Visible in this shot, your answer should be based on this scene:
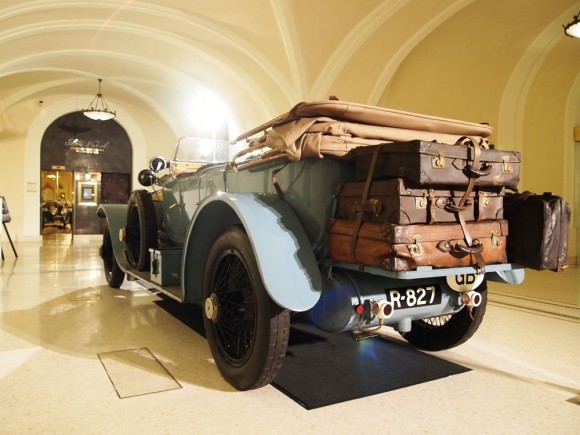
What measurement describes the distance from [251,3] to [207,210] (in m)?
7.29

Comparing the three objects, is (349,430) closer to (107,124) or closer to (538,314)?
(538,314)

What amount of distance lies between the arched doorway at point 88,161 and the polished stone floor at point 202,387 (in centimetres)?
1326

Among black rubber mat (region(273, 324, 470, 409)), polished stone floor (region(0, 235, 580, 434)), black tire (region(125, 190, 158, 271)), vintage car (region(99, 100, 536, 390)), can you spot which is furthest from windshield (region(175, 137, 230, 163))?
black rubber mat (region(273, 324, 470, 409))

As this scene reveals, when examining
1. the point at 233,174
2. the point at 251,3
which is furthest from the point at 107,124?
the point at 233,174

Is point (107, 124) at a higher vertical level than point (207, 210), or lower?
higher

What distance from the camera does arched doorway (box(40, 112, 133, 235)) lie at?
15.4 meters

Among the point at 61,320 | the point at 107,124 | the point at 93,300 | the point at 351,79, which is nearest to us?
the point at 61,320

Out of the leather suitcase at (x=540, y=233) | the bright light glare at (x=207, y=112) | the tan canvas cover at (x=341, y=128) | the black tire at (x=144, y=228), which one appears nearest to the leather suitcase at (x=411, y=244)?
the leather suitcase at (x=540, y=233)

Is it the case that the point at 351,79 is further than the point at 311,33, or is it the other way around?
the point at 351,79

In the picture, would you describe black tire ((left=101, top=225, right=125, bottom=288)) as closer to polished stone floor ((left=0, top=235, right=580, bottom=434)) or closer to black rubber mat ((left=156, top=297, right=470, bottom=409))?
polished stone floor ((left=0, top=235, right=580, bottom=434))

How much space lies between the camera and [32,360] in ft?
8.28

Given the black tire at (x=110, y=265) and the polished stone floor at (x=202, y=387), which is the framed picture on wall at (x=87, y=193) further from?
the polished stone floor at (x=202, y=387)

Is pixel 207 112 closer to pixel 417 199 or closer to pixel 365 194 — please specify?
pixel 365 194

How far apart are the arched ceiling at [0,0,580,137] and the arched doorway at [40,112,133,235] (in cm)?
372
